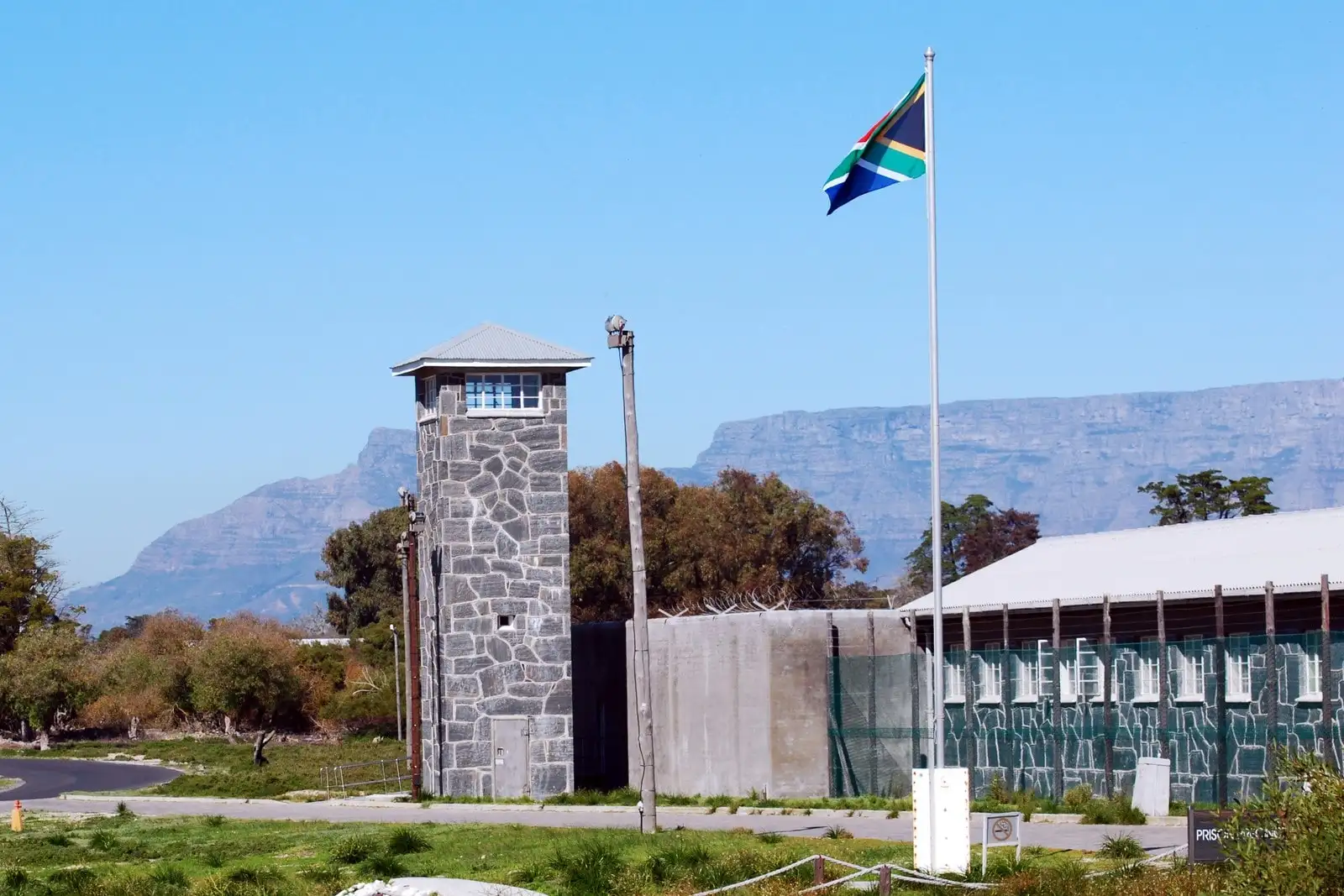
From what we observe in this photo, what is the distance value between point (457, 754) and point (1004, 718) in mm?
11962

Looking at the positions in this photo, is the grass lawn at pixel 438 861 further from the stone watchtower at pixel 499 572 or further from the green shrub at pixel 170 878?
the stone watchtower at pixel 499 572

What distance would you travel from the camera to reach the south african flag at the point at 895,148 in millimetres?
24297

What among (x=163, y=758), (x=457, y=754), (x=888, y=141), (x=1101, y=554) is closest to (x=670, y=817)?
(x=457, y=754)

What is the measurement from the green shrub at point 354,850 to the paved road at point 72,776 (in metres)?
23.1

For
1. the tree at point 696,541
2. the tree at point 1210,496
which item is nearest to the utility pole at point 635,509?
the tree at point 696,541

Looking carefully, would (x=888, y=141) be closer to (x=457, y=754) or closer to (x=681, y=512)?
(x=457, y=754)

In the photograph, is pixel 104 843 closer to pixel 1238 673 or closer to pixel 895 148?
pixel 895 148

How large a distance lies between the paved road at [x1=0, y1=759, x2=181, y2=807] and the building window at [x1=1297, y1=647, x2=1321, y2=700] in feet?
101

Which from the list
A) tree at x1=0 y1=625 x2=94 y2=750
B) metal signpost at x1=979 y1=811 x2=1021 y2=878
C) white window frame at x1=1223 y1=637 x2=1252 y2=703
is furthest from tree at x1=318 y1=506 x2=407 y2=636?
metal signpost at x1=979 y1=811 x2=1021 y2=878

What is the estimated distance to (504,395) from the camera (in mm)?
42969

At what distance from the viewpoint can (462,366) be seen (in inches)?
1671

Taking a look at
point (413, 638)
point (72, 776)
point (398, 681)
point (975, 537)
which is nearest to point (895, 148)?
point (413, 638)

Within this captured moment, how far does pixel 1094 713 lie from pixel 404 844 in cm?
1375

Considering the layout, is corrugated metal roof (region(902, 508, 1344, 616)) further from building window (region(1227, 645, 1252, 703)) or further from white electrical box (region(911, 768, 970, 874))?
white electrical box (region(911, 768, 970, 874))
